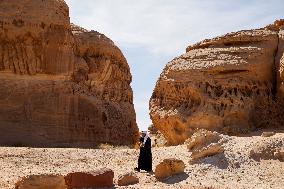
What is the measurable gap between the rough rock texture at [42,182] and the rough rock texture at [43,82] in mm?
12596

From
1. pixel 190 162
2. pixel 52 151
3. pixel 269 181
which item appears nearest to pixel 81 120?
pixel 52 151

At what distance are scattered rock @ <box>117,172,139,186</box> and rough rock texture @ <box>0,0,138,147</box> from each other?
39.0ft

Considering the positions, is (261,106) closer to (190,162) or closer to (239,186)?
(190,162)

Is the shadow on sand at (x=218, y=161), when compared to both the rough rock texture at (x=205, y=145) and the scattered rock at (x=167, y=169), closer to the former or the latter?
the rough rock texture at (x=205, y=145)

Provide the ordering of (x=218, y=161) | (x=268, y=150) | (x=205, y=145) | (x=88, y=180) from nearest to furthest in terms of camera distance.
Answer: (x=88, y=180) → (x=218, y=161) → (x=268, y=150) → (x=205, y=145)

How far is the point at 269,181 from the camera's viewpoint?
29.6 feet

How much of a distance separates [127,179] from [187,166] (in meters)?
1.67

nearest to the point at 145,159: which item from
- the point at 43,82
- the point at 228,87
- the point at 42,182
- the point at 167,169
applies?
the point at 167,169

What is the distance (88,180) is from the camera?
28.1 feet

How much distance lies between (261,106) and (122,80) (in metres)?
14.0

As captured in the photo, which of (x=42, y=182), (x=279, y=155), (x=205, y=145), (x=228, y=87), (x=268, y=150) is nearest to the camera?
(x=42, y=182)

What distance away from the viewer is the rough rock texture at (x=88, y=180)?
850cm

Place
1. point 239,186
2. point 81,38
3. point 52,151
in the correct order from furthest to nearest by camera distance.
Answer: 1. point 81,38
2. point 52,151
3. point 239,186

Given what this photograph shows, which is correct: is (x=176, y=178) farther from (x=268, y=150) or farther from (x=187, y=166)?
(x=268, y=150)
